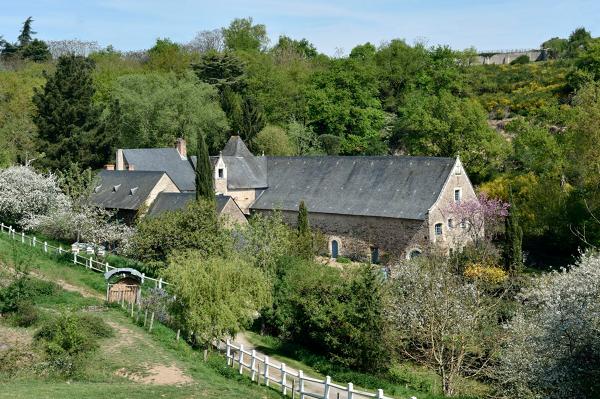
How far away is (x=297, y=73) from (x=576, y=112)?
4155 cm

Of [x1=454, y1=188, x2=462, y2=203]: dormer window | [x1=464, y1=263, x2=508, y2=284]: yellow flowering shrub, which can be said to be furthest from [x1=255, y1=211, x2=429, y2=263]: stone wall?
[x1=464, y1=263, x2=508, y2=284]: yellow flowering shrub

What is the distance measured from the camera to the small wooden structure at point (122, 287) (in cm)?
2727

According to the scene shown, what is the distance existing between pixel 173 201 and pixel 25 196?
9.08m

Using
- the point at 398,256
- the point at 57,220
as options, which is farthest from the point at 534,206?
the point at 57,220

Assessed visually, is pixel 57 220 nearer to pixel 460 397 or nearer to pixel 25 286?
pixel 25 286

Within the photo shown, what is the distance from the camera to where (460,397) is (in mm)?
18828

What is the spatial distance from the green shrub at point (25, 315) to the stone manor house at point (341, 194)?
14.8 meters

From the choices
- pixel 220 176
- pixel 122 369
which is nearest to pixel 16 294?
pixel 122 369

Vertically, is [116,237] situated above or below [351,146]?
below

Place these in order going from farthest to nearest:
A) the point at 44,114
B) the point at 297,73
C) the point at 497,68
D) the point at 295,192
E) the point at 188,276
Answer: the point at 497,68 < the point at 297,73 < the point at 44,114 < the point at 295,192 < the point at 188,276

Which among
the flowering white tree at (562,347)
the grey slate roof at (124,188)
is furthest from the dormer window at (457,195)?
the flowering white tree at (562,347)

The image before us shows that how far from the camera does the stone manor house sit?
39031mm

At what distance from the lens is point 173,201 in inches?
1575

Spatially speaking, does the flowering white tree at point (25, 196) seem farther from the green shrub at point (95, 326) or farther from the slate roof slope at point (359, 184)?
the green shrub at point (95, 326)
